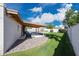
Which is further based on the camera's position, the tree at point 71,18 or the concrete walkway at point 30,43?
the concrete walkway at point 30,43

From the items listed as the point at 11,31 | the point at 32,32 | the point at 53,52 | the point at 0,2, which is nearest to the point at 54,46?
the point at 53,52

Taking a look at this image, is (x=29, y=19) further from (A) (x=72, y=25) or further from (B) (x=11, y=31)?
(A) (x=72, y=25)

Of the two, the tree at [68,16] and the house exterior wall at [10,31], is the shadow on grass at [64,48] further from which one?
the house exterior wall at [10,31]

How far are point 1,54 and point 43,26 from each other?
1355mm

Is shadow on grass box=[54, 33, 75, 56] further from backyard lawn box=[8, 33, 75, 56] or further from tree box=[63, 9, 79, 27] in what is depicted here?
tree box=[63, 9, 79, 27]

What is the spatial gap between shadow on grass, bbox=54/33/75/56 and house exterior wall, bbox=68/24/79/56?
→ 0.11 meters

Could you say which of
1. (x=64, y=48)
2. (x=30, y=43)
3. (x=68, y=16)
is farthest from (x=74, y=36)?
(x=30, y=43)

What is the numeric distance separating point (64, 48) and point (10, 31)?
1.54 metres

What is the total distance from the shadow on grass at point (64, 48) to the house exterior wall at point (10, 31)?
1.17 metres

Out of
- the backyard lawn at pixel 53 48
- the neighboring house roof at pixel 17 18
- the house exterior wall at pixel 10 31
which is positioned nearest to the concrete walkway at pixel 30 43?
the backyard lawn at pixel 53 48

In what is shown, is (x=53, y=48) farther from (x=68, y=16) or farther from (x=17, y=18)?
(x=17, y=18)

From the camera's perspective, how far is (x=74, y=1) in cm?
836

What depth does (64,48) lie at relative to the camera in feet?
27.9

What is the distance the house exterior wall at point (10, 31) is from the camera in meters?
8.45
